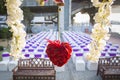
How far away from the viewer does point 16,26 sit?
8.99 meters

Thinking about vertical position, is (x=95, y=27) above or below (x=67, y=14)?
below

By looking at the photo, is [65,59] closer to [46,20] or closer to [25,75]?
[25,75]

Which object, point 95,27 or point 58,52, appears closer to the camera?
point 58,52

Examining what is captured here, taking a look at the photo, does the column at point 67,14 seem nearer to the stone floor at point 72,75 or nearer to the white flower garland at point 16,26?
the stone floor at point 72,75

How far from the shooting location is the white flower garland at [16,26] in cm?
808

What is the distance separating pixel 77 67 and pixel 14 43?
2576 mm

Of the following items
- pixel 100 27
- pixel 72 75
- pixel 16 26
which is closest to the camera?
pixel 100 27

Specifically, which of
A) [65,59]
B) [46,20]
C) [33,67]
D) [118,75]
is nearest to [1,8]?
[33,67]

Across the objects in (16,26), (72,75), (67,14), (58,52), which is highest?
(67,14)

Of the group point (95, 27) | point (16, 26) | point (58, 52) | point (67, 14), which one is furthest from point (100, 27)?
point (67, 14)

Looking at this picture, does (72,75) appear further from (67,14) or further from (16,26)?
(67,14)

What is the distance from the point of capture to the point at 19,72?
7.80 metres

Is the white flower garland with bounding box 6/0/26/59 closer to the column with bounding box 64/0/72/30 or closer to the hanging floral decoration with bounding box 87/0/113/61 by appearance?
the hanging floral decoration with bounding box 87/0/113/61

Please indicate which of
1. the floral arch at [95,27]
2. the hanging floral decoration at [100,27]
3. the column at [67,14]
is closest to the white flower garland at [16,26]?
the floral arch at [95,27]
